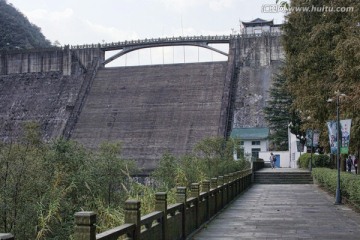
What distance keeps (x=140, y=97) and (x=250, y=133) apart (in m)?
14.4

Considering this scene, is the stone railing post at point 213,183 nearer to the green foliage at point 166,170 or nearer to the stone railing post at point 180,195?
the green foliage at point 166,170

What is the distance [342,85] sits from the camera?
577 inches

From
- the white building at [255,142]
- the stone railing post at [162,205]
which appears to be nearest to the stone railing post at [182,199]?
the stone railing post at [162,205]

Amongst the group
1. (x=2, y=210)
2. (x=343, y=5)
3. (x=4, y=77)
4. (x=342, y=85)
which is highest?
(x=4, y=77)

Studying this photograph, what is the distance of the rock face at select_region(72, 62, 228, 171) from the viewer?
48.2 m

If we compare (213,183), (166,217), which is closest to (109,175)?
(213,183)

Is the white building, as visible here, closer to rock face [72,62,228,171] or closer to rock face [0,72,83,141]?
rock face [72,62,228,171]

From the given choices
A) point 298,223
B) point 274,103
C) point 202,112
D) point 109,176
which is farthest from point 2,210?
point 202,112

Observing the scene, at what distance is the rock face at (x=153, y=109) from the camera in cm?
4816

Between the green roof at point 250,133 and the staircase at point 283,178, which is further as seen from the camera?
the green roof at point 250,133

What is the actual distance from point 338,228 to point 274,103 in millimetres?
35013

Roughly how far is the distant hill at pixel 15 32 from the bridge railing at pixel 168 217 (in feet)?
241

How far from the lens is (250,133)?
153 feet

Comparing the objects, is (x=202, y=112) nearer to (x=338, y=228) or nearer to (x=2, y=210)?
(x=338, y=228)
